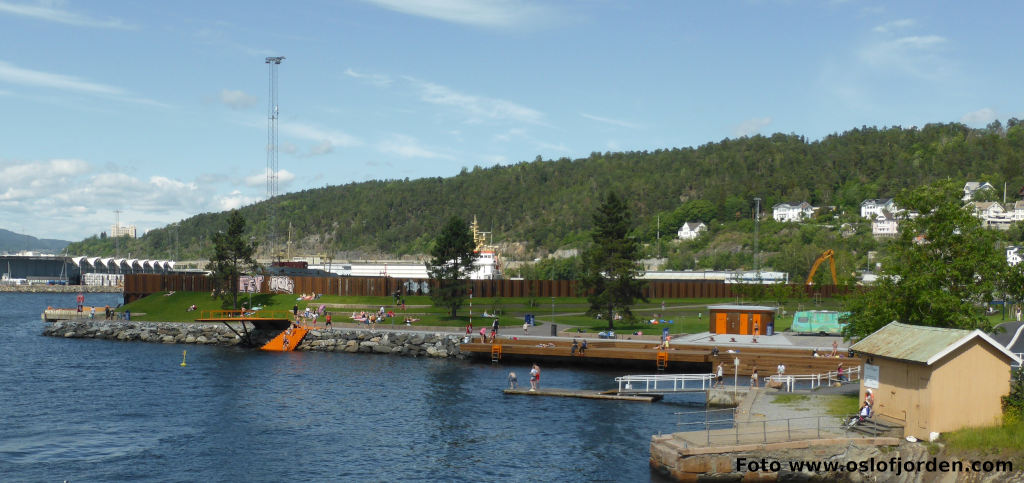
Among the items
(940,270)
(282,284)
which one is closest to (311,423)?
(940,270)

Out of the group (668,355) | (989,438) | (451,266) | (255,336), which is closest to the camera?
(989,438)

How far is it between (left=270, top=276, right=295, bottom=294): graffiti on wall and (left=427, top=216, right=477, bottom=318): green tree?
781 inches

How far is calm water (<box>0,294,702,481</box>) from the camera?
114ft

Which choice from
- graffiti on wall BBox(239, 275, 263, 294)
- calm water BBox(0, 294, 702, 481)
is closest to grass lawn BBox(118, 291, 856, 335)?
graffiti on wall BBox(239, 275, 263, 294)

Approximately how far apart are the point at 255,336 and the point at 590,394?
41.6 meters

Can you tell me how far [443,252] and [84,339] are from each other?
120 ft

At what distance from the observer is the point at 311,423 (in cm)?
4350

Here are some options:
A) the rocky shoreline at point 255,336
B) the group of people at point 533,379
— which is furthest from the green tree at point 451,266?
the group of people at point 533,379

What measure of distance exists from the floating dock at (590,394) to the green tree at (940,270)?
13.2 metres

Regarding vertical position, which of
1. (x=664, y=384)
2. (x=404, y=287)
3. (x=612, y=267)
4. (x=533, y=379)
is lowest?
(x=664, y=384)

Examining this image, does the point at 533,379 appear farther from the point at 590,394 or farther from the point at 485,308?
the point at 485,308

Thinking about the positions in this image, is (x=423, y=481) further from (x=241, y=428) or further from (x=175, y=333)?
(x=175, y=333)

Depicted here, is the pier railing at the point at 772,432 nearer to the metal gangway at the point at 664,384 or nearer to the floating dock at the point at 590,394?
the metal gangway at the point at 664,384

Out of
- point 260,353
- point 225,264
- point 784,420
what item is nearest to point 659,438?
point 784,420
